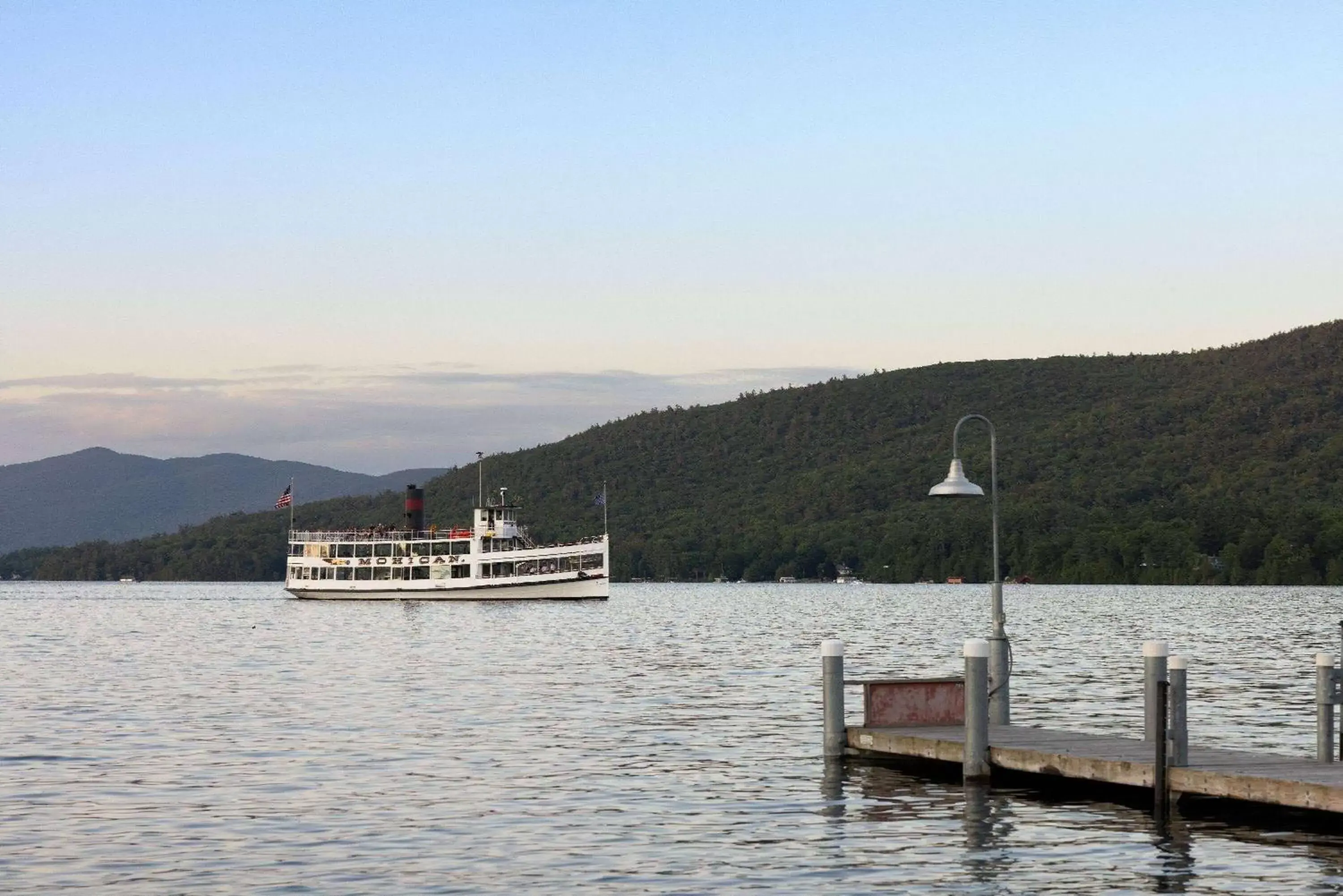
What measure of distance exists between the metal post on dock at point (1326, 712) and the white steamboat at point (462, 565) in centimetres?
12586

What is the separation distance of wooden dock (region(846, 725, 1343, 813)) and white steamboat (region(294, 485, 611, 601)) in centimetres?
12070

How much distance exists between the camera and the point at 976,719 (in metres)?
27.4

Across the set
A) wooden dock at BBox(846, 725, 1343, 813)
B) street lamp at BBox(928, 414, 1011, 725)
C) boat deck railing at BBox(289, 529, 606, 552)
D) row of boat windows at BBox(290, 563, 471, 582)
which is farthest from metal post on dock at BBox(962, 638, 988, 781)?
row of boat windows at BBox(290, 563, 471, 582)

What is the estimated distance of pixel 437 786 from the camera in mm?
29734

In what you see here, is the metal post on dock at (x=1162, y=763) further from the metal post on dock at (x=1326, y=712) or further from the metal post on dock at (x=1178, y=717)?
the metal post on dock at (x=1326, y=712)

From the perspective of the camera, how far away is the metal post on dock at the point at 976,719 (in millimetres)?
26812

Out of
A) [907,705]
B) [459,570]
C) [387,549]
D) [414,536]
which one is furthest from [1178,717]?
[387,549]

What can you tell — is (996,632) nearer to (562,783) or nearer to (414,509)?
(562,783)

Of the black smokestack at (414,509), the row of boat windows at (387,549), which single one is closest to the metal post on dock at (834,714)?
the black smokestack at (414,509)

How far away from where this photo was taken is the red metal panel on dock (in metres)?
31.1

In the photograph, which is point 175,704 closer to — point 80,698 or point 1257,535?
point 80,698

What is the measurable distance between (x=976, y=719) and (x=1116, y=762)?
2386 mm

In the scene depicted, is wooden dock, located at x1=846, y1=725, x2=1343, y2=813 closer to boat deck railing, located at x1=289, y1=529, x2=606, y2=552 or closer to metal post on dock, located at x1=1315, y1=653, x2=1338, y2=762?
metal post on dock, located at x1=1315, y1=653, x2=1338, y2=762

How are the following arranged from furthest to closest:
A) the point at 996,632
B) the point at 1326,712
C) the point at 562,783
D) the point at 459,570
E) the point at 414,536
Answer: the point at 414,536 → the point at 459,570 → the point at 562,783 → the point at 996,632 → the point at 1326,712
